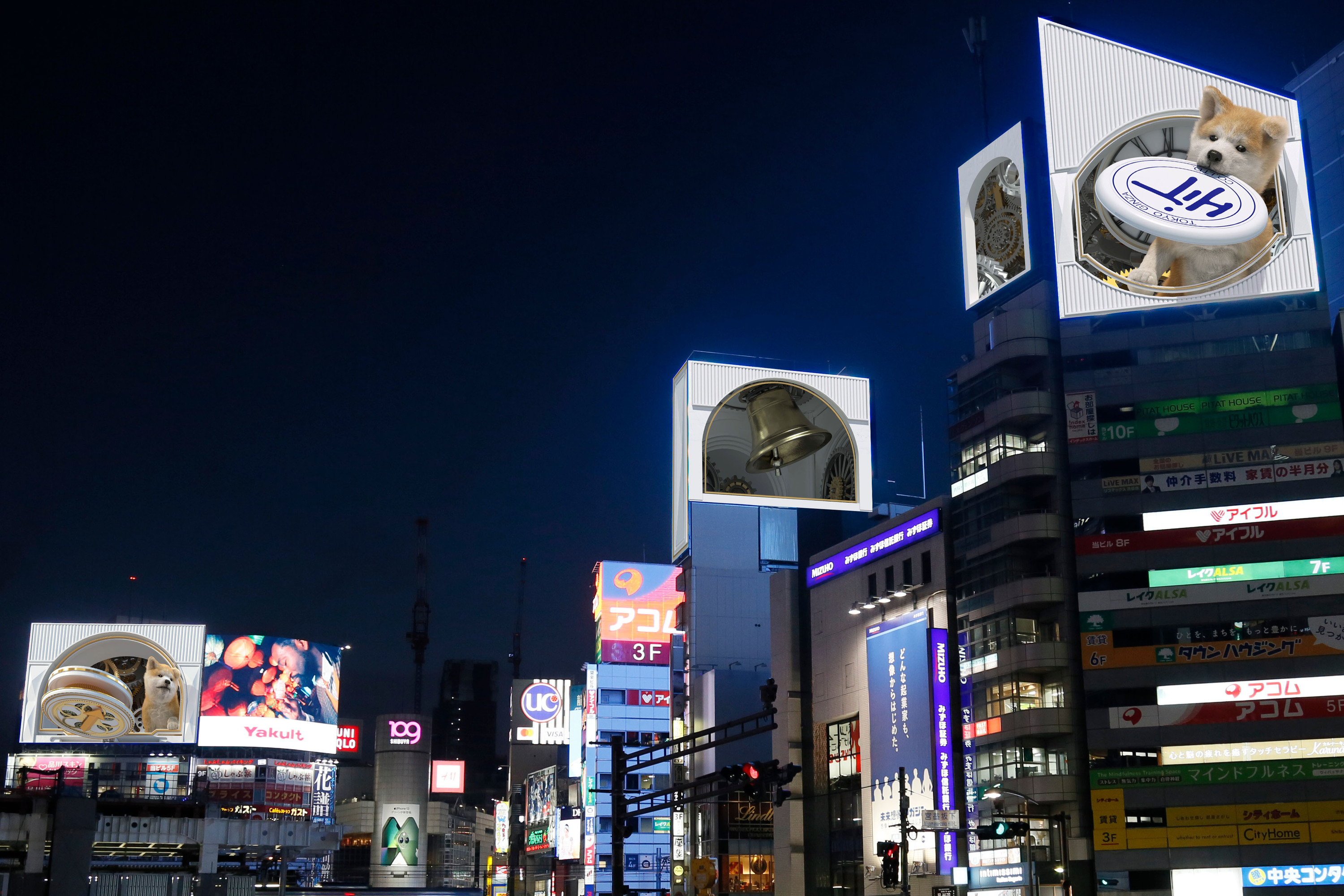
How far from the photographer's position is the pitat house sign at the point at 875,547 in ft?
233

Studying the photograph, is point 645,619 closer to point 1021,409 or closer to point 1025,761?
point 1021,409

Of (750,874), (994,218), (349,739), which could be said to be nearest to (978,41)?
(994,218)

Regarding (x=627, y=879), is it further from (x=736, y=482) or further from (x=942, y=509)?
(x=942, y=509)

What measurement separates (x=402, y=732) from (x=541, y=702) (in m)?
30.3

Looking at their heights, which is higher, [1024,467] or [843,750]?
[1024,467]

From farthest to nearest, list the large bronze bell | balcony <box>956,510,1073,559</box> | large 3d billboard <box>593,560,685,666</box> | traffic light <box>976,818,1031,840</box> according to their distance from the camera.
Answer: large 3d billboard <box>593,560,685,666</box> < the large bronze bell < balcony <box>956,510,1073,559</box> < traffic light <box>976,818,1031,840</box>

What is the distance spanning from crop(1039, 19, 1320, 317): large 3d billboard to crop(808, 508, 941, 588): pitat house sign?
13.2 m

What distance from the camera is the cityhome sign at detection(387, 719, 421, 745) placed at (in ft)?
529

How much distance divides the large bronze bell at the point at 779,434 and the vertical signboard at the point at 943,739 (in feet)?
71.7

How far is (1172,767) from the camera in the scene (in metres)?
59.5

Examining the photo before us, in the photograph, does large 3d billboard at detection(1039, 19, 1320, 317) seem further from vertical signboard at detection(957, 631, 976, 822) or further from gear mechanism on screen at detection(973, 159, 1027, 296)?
vertical signboard at detection(957, 631, 976, 822)

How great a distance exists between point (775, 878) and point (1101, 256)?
40742 millimetres

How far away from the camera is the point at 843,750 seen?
75.4 m

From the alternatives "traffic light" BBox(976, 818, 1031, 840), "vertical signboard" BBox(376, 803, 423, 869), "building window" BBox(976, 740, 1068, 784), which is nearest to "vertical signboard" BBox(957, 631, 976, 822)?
"building window" BBox(976, 740, 1068, 784)
